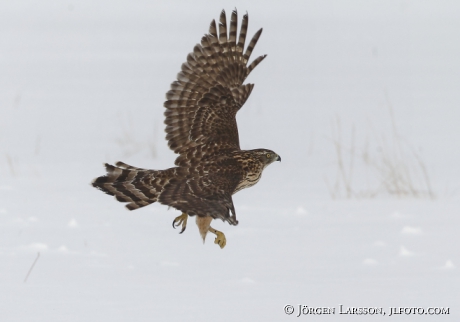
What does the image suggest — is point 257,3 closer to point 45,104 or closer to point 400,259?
point 45,104

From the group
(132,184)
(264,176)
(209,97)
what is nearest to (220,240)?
(132,184)

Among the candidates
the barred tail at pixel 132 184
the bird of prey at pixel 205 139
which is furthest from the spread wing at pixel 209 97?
the barred tail at pixel 132 184

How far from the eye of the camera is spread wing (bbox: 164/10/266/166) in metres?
7.58

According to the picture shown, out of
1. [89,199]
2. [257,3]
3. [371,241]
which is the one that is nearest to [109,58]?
[257,3]

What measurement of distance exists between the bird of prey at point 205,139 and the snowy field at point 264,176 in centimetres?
73

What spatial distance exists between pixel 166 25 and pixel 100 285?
20662mm

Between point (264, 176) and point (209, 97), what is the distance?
192 inches

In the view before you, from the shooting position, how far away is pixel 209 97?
7754mm

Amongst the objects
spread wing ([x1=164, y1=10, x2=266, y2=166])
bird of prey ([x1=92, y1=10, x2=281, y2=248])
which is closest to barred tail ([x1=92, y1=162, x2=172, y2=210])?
bird of prey ([x1=92, y1=10, x2=281, y2=248])

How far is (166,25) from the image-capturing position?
2741 cm

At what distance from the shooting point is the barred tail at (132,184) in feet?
22.4

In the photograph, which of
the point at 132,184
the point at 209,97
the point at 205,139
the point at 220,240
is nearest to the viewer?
the point at 132,184

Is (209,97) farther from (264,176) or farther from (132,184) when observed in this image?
(264,176)

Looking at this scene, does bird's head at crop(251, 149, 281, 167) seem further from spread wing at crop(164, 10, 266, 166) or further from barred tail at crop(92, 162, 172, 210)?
barred tail at crop(92, 162, 172, 210)
